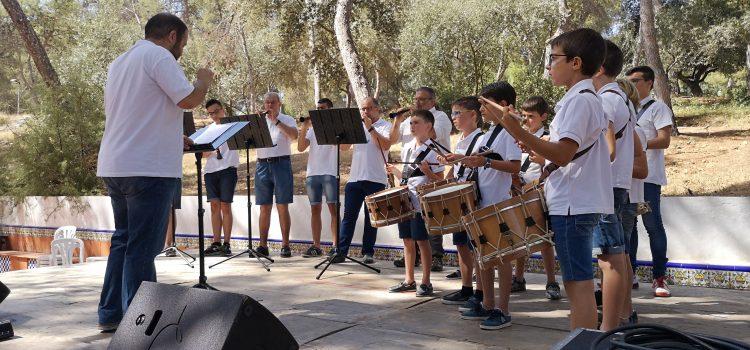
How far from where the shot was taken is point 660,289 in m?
6.02

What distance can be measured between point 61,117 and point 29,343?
929cm

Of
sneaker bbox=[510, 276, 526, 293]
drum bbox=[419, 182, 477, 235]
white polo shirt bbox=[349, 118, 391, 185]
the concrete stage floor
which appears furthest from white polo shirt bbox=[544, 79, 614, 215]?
white polo shirt bbox=[349, 118, 391, 185]

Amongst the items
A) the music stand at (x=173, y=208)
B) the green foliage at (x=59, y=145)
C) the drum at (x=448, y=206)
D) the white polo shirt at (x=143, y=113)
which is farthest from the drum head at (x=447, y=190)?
the green foliage at (x=59, y=145)

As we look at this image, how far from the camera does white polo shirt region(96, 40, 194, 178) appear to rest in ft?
15.0

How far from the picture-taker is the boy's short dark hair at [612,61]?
173 inches

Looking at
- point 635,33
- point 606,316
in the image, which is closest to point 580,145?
point 606,316

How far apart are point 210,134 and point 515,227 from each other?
2.52 m

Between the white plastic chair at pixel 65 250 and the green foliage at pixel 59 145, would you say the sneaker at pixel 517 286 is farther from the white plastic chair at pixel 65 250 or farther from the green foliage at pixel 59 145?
the green foliage at pixel 59 145

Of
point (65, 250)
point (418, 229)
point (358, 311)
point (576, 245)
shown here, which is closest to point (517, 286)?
point (418, 229)

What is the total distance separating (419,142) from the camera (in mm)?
6180

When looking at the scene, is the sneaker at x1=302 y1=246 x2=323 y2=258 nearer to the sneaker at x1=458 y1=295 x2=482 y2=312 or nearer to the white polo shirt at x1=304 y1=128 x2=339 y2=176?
the white polo shirt at x1=304 y1=128 x2=339 y2=176

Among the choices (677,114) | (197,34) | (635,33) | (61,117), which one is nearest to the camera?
(61,117)

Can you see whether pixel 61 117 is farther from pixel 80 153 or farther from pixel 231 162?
pixel 231 162

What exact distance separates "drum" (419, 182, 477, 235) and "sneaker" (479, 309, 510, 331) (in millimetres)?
628
